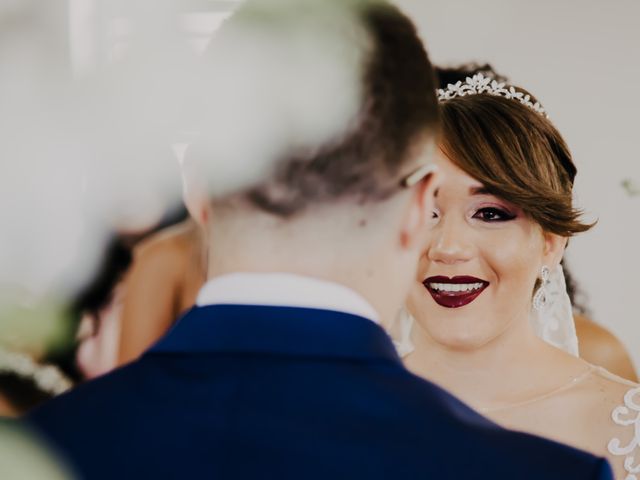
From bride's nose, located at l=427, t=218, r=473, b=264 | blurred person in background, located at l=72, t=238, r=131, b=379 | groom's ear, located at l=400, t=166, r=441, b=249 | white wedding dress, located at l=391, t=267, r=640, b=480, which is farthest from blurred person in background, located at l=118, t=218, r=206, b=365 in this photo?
groom's ear, located at l=400, t=166, r=441, b=249

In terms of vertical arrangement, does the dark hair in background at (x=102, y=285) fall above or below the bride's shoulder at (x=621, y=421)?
above

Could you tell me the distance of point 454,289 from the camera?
3.63ft

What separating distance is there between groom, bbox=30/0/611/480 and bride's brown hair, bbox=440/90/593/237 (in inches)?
20.8

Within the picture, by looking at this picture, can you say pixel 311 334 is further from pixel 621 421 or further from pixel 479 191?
pixel 621 421

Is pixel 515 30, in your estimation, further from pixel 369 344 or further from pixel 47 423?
pixel 47 423

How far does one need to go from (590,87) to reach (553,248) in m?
0.23

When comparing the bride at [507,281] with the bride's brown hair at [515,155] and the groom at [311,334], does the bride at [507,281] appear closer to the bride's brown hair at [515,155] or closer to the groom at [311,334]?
the bride's brown hair at [515,155]

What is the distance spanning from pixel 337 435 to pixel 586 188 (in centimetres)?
77

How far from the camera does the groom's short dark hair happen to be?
1.66 feet

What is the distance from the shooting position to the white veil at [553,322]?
1.14 meters

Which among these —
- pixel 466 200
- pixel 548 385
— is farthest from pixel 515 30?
pixel 548 385

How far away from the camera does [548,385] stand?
1.10 meters

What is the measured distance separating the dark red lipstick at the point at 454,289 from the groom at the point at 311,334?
0.56 metres

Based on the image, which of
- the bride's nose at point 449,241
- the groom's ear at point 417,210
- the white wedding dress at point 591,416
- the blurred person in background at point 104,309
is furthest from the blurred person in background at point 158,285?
the groom's ear at point 417,210
